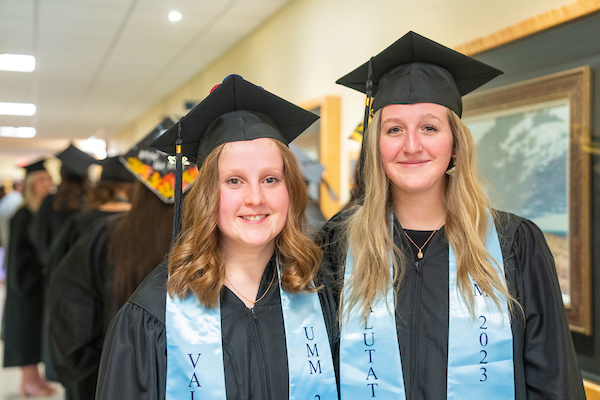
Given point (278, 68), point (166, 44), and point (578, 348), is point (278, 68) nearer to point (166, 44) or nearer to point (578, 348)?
point (166, 44)

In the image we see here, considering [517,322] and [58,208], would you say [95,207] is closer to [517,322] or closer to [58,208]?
[58,208]

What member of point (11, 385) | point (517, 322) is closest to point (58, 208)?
point (11, 385)

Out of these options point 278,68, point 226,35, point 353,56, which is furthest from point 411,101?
point 226,35

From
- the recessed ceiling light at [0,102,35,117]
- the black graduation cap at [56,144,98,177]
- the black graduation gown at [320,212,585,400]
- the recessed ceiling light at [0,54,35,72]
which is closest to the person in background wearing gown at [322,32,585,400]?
the black graduation gown at [320,212,585,400]

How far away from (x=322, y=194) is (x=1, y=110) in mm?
7217

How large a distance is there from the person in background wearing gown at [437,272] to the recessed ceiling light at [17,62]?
5.55 meters

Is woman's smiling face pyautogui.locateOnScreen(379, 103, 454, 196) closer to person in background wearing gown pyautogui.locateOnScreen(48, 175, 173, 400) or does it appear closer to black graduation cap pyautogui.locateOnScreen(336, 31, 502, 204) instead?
black graduation cap pyautogui.locateOnScreen(336, 31, 502, 204)

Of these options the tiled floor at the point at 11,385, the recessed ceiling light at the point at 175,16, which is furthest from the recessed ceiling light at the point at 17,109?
the recessed ceiling light at the point at 175,16

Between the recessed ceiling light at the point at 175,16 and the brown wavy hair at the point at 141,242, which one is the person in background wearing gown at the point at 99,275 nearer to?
the brown wavy hair at the point at 141,242

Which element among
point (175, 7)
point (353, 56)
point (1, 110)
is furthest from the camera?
point (1, 110)

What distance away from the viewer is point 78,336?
2.75 metres

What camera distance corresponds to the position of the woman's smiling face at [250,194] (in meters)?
1.65

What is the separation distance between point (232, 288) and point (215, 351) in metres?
0.21

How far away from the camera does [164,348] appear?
162 cm
